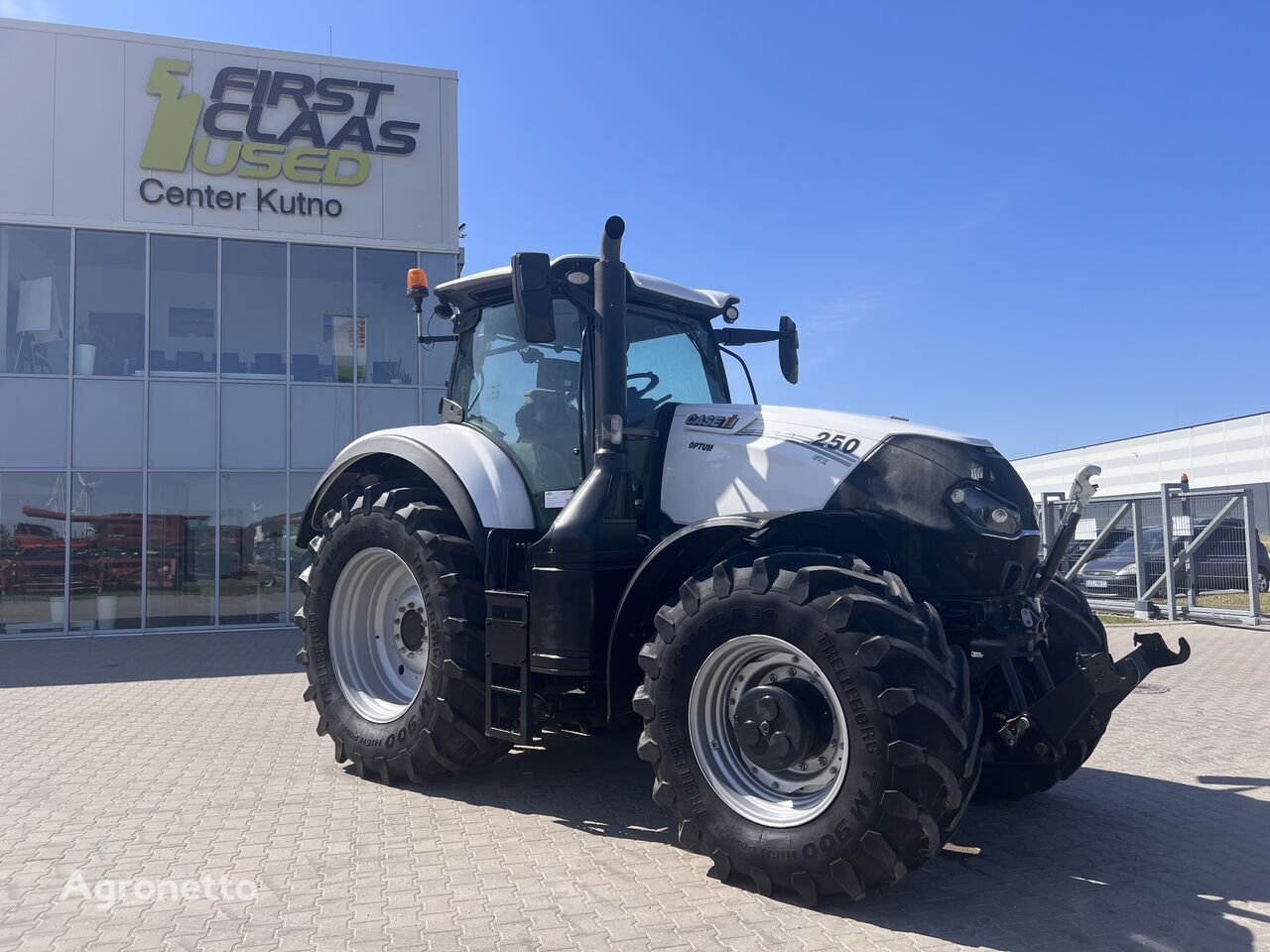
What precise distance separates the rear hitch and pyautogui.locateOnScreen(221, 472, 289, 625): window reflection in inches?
485

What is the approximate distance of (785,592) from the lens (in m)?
3.53

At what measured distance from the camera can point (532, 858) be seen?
4059 mm

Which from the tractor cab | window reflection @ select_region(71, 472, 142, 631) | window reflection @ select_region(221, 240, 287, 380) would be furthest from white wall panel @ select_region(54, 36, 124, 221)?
the tractor cab

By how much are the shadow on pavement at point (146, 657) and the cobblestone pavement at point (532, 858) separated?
10.2ft

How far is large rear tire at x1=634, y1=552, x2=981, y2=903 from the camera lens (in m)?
3.25

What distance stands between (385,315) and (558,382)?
1016 centimetres

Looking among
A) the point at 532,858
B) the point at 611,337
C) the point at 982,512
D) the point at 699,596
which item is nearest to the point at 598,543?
the point at 699,596

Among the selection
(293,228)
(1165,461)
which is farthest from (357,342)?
(1165,461)

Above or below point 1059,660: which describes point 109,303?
above

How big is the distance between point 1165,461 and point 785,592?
5018 centimetres

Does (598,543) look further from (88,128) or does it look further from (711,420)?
(88,128)

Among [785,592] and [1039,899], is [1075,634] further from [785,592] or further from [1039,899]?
[785,592]

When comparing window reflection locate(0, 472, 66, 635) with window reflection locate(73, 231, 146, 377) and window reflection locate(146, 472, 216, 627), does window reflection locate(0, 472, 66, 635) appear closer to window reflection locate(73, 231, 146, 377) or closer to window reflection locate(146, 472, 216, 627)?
window reflection locate(146, 472, 216, 627)

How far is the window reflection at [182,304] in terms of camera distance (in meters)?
13.7
